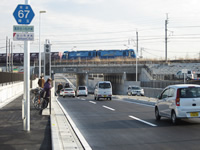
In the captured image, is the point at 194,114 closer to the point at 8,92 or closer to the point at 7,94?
the point at 7,94

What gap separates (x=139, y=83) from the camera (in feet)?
188

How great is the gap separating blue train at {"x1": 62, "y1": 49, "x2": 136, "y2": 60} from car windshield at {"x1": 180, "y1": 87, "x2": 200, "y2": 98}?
219 ft

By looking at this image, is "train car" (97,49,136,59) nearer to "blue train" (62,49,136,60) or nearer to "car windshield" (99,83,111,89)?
"blue train" (62,49,136,60)

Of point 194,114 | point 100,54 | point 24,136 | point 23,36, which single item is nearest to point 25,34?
point 23,36

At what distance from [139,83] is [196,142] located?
159 ft

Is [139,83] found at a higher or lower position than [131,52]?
lower

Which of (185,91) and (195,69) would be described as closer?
(185,91)

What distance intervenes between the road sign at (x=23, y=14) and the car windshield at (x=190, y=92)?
22.3ft

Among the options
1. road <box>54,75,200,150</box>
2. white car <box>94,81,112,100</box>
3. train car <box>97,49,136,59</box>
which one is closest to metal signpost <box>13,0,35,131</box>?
road <box>54,75,200,150</box>

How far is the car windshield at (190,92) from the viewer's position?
13.1m

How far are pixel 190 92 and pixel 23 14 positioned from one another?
7.35 meters

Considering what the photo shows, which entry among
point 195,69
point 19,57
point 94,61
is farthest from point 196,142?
point 19,57

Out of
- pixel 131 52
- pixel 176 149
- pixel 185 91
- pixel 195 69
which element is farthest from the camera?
pixel 131 52

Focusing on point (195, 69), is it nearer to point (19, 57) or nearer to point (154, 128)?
point (19, 57)
